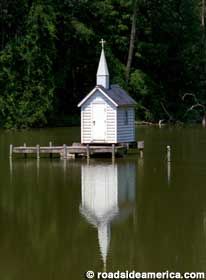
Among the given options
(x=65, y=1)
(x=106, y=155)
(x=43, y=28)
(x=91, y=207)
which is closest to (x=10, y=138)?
(x=106, y=155)

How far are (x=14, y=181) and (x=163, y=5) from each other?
151 ft

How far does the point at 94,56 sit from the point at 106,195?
150 feet

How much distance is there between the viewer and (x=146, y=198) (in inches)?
885

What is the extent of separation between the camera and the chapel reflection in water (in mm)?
18703

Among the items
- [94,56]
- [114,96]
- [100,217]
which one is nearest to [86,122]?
[114,96]

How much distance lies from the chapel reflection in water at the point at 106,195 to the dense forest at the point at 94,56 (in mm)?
31331

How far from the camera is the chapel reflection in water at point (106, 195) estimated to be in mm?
18703

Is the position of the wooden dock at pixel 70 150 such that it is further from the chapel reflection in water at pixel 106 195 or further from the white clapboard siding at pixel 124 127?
the chapel reflection in water at pixel 106 195

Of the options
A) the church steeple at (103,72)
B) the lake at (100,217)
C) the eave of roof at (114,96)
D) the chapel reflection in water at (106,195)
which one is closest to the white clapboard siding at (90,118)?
the eave of roof at (114,96)

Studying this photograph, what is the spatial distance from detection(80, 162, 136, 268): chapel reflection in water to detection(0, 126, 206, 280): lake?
0.08 ft

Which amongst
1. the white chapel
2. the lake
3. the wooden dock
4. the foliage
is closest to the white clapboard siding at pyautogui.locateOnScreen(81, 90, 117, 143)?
the white chapel

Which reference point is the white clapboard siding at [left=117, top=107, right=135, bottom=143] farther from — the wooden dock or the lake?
the lake

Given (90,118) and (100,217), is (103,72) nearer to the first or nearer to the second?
(90,118)

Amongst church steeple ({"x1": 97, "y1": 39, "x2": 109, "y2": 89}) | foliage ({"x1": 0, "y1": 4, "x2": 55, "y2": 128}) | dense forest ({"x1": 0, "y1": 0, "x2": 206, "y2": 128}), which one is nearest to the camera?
church steeple ({"x1": 97, "y1": 39, "x2": 109, "y2": 89})
